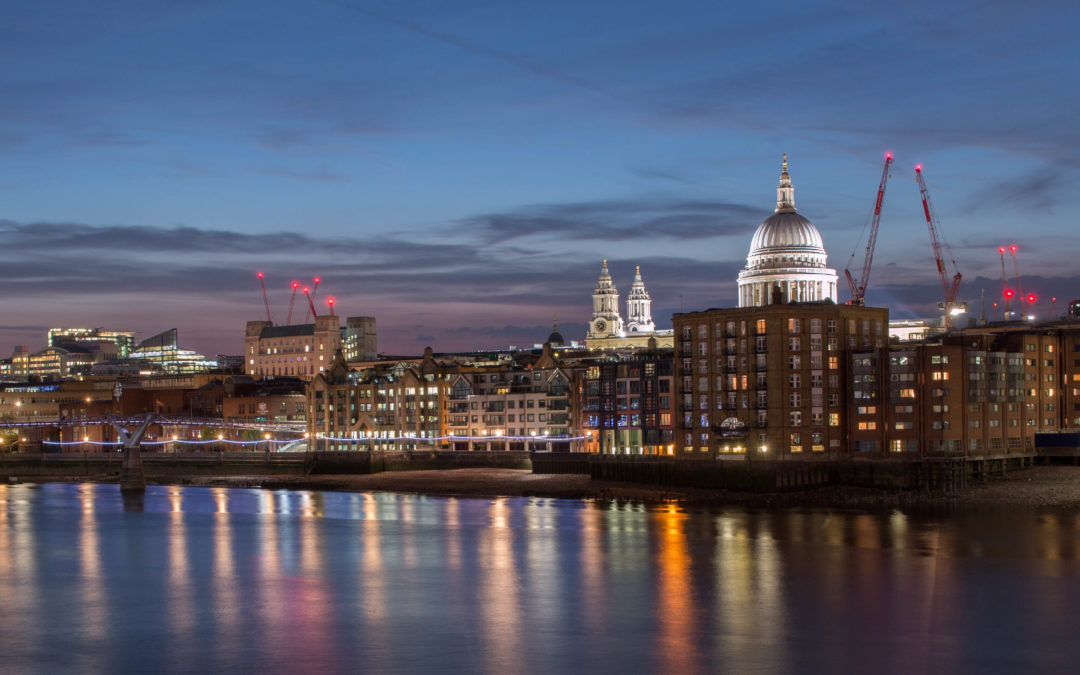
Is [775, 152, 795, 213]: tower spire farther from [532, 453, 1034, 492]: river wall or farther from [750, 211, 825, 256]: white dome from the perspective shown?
[532, 453, 1034, 492]: river wall

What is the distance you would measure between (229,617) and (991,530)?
3716 cm

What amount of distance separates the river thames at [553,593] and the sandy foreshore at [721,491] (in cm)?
521

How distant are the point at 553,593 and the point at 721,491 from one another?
127ft

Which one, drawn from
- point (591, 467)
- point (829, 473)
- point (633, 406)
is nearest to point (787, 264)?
point (633, 406)

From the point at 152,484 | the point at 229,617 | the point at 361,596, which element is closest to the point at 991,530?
the point at 361,596

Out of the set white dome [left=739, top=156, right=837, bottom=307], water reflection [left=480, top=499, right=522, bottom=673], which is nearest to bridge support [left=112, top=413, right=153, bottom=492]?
water reflection [left=480, top=499, right=522, bottom=673]

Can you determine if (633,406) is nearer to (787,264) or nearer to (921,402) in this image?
(921,402)

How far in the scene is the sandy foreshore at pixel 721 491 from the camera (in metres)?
78.7

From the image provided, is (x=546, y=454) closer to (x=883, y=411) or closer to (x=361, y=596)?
(x=883, y=411)

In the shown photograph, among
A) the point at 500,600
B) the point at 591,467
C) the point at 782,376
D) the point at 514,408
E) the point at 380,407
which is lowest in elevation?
the point at 500,600

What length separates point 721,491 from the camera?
8556 centimetres

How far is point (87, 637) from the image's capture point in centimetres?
4203

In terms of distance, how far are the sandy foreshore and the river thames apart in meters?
5.21

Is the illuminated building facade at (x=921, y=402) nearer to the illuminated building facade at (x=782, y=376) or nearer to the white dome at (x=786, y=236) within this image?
the illuminated building facade at (x=782, y=376)
